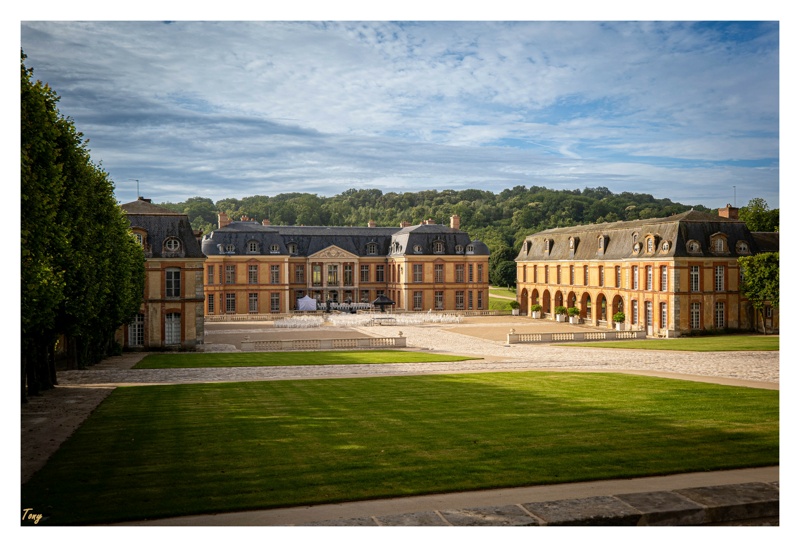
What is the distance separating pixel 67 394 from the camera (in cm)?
1828

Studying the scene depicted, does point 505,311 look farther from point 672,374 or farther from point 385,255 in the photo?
point 672,374

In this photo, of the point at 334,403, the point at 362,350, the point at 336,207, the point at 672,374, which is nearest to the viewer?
the point at 334,403

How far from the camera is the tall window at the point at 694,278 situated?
4019 centimetres

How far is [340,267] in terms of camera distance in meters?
62.8

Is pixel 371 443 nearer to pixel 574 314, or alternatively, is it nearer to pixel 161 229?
pixel 161 229

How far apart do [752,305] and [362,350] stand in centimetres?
2403

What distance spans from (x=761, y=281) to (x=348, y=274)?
35721 millimetres

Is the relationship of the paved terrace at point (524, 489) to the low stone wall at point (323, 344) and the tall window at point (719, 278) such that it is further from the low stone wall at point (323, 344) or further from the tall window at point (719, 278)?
the tall window at point (719, 278)

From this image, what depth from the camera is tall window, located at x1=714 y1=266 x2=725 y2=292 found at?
4053 cm

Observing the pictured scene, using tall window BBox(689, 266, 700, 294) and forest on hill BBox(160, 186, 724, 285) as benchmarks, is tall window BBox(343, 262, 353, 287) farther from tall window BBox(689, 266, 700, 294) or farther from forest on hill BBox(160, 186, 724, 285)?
tall window BBox(689, 266, 700, 294)

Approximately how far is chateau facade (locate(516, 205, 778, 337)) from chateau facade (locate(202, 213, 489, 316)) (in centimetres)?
1584

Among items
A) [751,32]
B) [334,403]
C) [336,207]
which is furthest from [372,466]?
[336,207]

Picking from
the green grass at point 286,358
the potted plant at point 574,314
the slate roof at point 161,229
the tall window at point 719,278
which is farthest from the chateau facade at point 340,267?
the green grass at point 286,358

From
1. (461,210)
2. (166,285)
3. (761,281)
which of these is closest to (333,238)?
(461,210)
